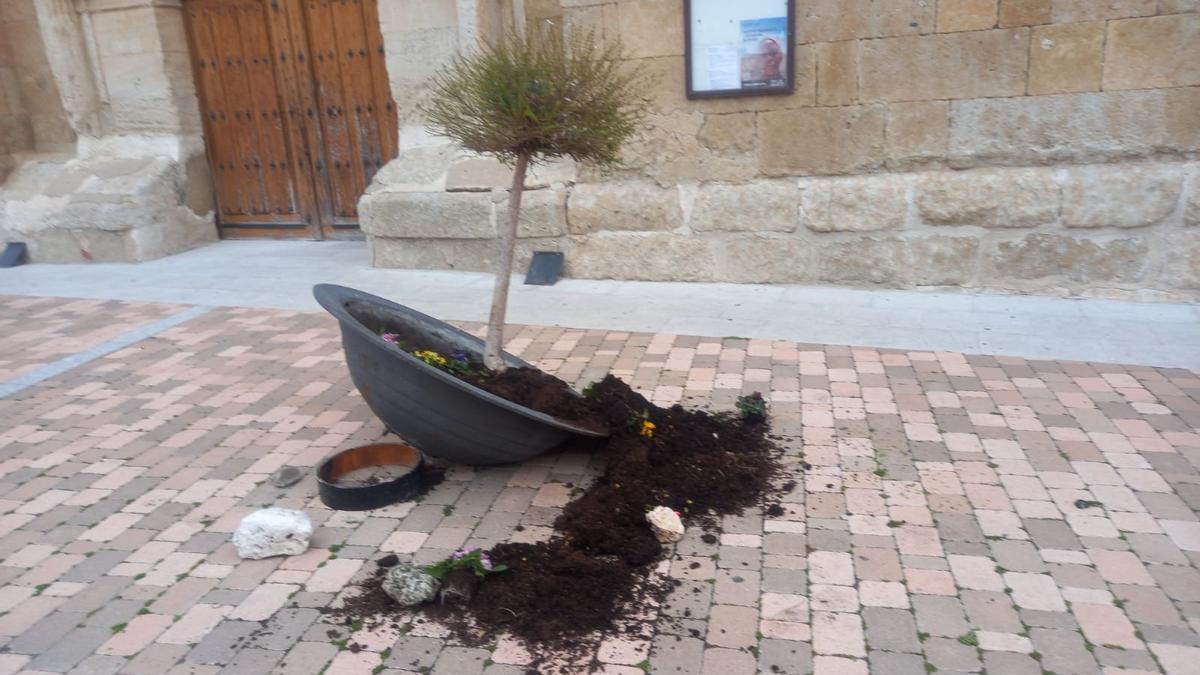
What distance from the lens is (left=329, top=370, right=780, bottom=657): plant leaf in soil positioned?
2762 millimetres

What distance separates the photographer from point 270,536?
3188 millimetres

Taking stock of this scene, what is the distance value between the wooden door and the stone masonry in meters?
1.71

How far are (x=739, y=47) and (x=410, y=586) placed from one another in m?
4.40

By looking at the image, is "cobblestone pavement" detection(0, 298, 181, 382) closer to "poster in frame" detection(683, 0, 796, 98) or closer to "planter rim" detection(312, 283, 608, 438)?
"planter rim" detection(312, 283, 608, 438)

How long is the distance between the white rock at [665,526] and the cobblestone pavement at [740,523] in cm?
7

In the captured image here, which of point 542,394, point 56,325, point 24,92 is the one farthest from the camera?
point 24,92

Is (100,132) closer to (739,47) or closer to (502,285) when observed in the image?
(739,47)

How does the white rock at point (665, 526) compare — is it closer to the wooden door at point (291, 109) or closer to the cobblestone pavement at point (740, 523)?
the cobblestone pavement at point (740, 523)

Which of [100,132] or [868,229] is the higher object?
[100,132]

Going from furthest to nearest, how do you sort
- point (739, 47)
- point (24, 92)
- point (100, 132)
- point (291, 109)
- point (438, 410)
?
point (24, 92) → point (100, 132) → point (291, 109) → point (739, 47) → point (438, 410)

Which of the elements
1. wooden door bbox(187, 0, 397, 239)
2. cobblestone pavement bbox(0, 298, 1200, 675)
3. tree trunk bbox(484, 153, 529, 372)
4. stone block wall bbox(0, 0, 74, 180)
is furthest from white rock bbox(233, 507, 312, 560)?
stone block wall bbox(0, 0, 74, 180)

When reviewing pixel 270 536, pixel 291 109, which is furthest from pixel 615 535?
pixel 291 109

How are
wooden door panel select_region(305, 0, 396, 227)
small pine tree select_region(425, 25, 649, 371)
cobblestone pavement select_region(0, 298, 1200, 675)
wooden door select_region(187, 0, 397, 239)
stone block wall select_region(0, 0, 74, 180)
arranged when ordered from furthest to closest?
stone block wall select_region(0, 0, 74, 180), wooden door select_region(187, 0, 397, 239), wooden door panel select_region(305, 0, 396, 227), small pine tree select_region(425, 25, 649, 371), cobblestone pavement select_region(0, 298, 1200, 675)

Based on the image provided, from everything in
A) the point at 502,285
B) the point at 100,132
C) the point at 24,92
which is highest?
the point at 24,92
